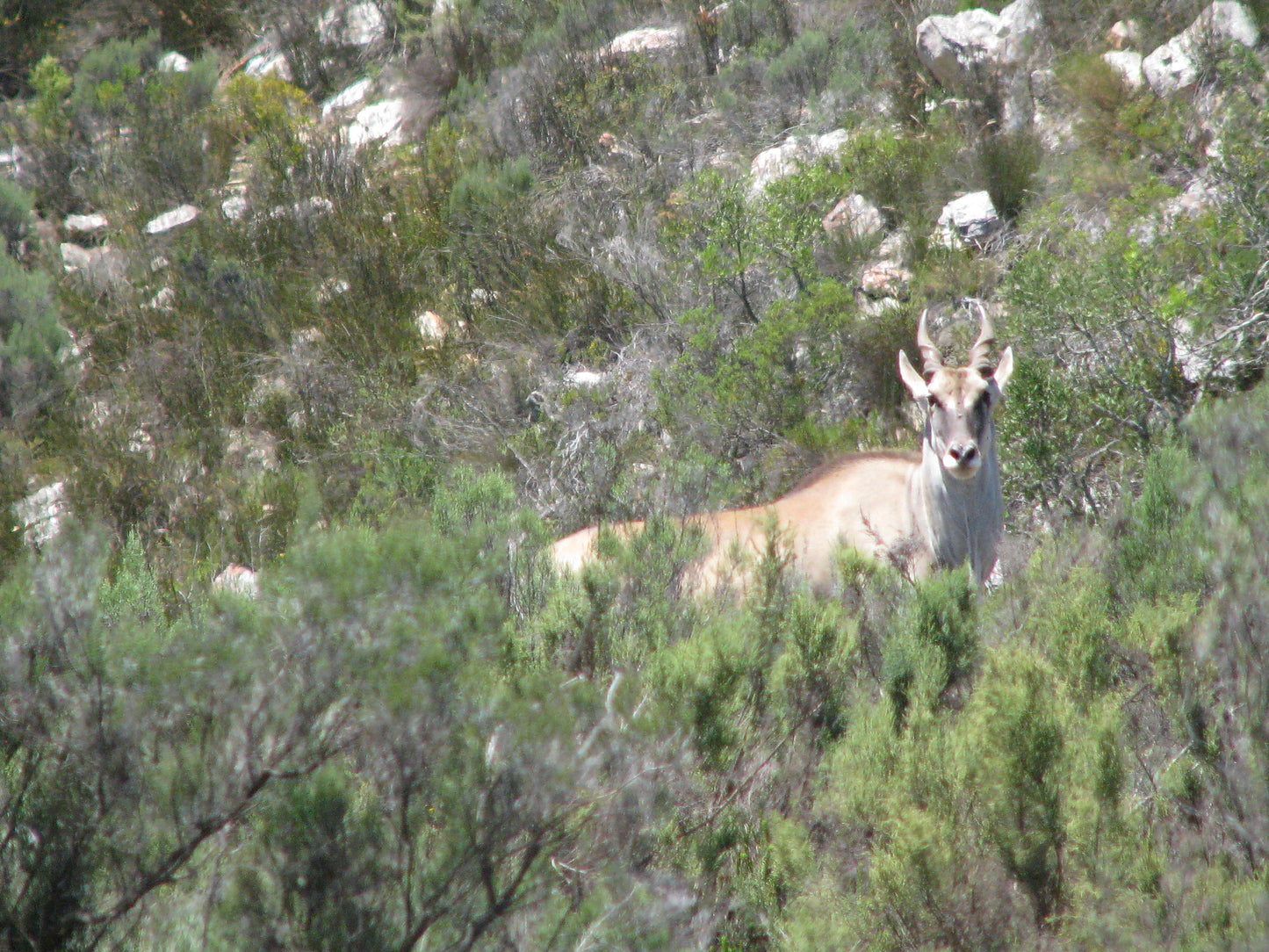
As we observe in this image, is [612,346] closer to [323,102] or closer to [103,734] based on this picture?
[103,734]

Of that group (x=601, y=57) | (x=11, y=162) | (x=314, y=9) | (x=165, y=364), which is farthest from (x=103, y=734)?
(x=314, y=9)

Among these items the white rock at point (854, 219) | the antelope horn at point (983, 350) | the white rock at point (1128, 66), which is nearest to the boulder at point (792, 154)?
the white rock at point (854, 219)

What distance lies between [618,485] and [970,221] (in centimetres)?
415

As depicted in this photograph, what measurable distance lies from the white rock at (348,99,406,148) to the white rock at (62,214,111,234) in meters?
3.35

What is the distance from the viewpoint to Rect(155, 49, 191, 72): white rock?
1561 cm

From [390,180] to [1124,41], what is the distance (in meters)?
7.77

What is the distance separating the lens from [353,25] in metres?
16.0

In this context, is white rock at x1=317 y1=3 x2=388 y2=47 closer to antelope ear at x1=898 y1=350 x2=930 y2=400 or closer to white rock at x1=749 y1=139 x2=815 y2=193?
white rock at x1=749 y1=139 x2=815 y2=193

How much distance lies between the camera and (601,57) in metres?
12.3

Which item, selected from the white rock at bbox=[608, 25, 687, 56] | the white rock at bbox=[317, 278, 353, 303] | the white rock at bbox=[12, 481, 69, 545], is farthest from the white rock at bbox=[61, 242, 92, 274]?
the white rock at bbox=[608, 25, 687, 56]

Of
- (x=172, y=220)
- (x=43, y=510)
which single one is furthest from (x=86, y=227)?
(x=43, y=510)

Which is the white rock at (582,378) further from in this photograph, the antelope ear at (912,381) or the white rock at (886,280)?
the antelope ear at (912,381)

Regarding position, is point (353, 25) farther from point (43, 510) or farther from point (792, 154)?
point (43, 510)

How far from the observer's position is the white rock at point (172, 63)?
615 inches
